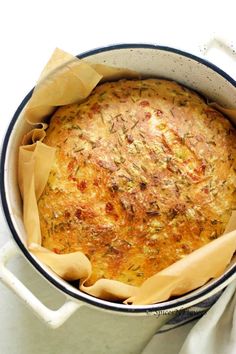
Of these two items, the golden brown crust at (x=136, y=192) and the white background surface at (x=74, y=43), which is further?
the white background surface at (x=74, y=43)

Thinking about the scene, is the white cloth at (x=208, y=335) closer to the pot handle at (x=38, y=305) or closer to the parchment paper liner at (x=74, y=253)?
the parchment paper liner at (x=74, y=253)

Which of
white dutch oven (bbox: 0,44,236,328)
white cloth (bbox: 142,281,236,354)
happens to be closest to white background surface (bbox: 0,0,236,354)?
white cloth (bbox: 142,281,236,354)

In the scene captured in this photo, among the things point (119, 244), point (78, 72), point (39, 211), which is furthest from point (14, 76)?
point (119, 244)

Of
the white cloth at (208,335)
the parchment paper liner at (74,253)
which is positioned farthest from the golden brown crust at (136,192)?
the white cloth at (208,335)

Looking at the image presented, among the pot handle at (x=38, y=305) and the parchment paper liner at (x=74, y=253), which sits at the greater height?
the parchment paper liner at (x=74, y=253)

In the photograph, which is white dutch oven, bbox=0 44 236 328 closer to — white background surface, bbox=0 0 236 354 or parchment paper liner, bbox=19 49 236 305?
parchment paper liner, bbox=19 49 236 305

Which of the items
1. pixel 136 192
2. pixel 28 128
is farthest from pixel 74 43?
pixel 136 192
